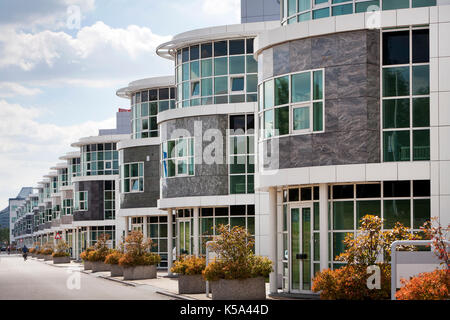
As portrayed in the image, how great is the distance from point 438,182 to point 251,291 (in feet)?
20.7

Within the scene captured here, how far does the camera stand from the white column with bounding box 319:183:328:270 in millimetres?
24422

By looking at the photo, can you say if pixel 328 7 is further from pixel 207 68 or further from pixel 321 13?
pixel 207 68

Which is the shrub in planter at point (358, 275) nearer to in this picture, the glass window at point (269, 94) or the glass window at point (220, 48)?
the glass window at point (269, 94)

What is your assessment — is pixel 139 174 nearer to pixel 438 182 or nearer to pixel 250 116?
pixel 250 116

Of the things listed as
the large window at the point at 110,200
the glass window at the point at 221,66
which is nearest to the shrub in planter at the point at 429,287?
the glass window at the point at 221,66

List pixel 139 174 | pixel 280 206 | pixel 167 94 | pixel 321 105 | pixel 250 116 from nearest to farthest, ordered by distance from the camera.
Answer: pixel 321 105, pixel 280 206, pixel 250 116, pixel 139 174, pixel 167 94

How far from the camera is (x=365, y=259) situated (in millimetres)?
19781

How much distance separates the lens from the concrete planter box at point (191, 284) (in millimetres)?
28172

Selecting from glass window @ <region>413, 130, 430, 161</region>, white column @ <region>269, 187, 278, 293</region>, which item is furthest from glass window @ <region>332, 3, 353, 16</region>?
white column @ <region>269, 187, 278, 293</region>

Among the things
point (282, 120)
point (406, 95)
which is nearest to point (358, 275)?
point (406, 95)

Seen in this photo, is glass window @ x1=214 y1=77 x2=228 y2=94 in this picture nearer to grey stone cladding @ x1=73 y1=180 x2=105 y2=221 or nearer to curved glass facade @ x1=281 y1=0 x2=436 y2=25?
curved glass facade @ x1=281 y1=0 x2=436 y2=25

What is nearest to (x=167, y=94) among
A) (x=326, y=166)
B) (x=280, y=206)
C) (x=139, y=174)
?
(x=139, y=174)

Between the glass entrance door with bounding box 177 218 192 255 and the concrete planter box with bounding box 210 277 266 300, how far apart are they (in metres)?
16.9
